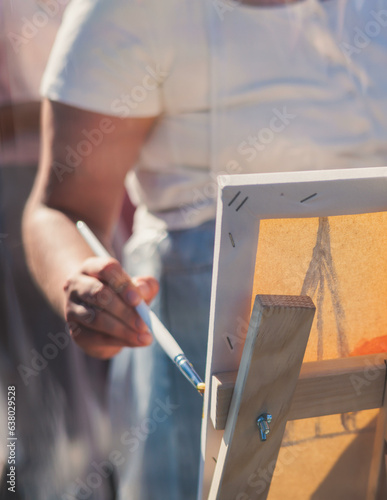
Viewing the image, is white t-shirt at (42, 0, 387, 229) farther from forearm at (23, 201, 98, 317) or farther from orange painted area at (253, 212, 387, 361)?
orange painted area at (253, 212, 387, 361)

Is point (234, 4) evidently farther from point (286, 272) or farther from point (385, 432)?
point (385, 432)

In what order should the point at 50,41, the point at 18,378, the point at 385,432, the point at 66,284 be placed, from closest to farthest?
1. the point at 385,432
2. the point at 66,284
3. the point at 50,41
4. the point at 18,378

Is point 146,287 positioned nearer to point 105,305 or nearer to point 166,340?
point 105,305

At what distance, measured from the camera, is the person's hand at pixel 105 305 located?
748 mm

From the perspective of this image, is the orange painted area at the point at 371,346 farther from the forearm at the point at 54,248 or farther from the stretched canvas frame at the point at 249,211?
the forearm at the point at 54,248

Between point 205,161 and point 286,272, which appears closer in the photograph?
point 286,272

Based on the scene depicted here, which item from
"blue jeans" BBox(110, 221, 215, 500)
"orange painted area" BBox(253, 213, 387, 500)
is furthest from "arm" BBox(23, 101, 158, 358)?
"orange painted area" BBox(253, 213, 387, 500)

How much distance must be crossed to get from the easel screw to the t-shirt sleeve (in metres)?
0.59

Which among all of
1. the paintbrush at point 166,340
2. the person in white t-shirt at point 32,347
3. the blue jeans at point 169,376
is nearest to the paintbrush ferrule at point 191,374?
the paintbrush at point 166,340

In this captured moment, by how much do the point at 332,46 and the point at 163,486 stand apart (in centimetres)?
91

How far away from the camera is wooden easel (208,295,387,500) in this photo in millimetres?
457

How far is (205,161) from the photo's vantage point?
3.16ft

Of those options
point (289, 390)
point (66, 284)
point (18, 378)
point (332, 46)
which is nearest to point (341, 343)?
point (289, 390)

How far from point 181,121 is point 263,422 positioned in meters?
0.61
